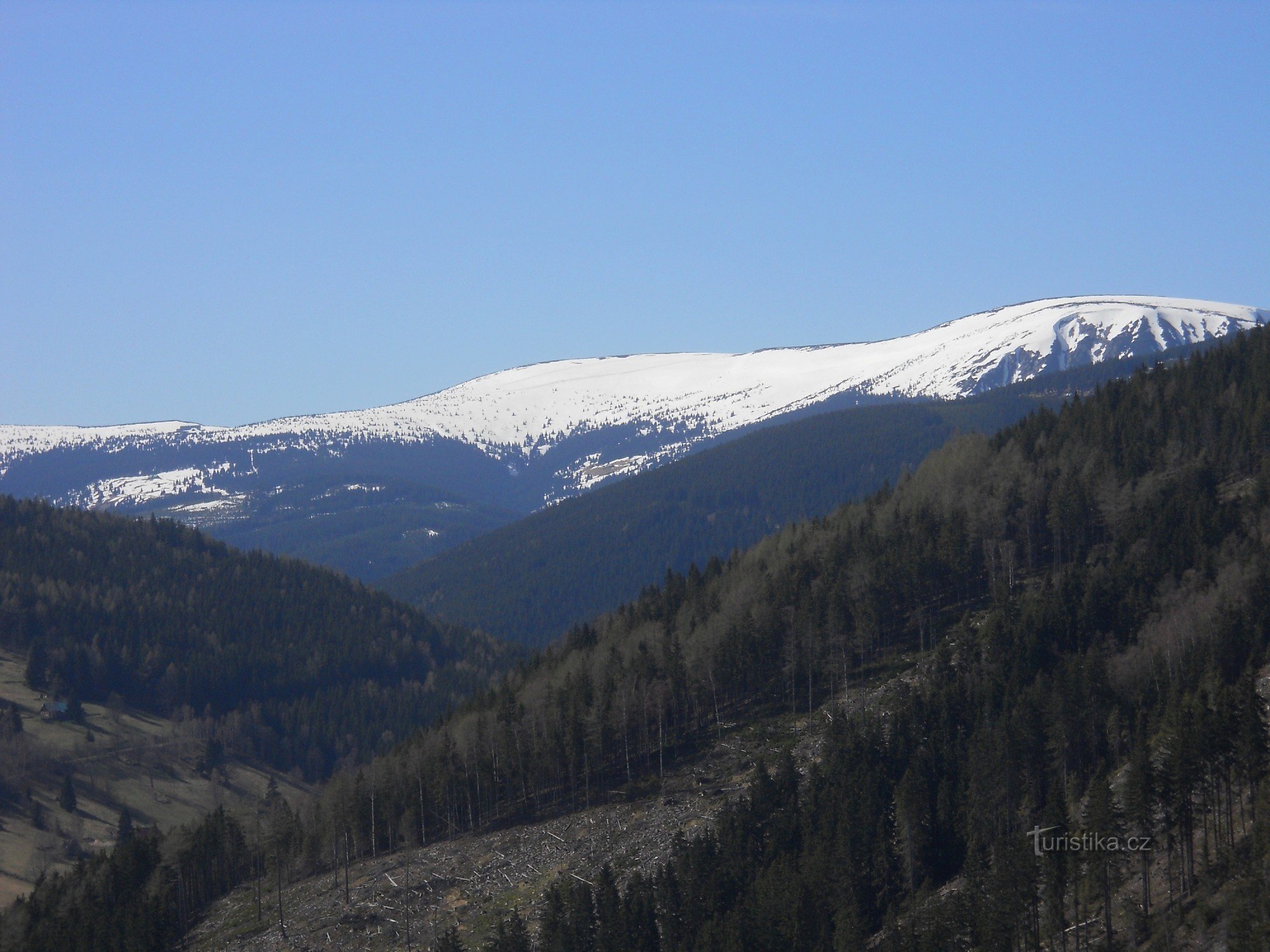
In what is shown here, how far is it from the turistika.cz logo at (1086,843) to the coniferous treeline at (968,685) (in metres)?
1.17

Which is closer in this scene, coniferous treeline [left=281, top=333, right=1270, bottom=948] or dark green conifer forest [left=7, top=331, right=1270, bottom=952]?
dark green conifer forest [left=7, top=331, right=1270, bottom=952]

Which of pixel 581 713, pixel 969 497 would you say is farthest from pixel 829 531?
pixel 581 713

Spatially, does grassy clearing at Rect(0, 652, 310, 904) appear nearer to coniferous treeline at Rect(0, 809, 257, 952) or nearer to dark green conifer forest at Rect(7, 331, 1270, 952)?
coniferous treeline at Rect(0, 809, 257, 952)

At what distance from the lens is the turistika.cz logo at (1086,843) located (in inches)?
3029

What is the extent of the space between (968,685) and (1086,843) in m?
32.0

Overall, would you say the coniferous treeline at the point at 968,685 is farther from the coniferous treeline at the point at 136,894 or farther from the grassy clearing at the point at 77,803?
the grassy clearing at the point at 77,803

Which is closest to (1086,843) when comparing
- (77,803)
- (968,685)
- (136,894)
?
(968,685)

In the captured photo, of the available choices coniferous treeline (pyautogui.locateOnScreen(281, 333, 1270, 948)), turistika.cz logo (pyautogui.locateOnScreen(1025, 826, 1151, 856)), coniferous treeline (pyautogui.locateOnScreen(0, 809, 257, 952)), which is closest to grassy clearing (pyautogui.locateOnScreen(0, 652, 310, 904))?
coniferous treeline (pyautogui.locateOnScreen(0, 809, 257, 952))

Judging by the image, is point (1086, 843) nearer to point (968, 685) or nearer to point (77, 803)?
point (968, 685)

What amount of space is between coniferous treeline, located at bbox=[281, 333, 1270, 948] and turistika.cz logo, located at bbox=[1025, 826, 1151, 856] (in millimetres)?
1166

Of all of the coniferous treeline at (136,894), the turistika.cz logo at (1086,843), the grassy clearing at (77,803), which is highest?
the turistika.cz logo at (1086,843)

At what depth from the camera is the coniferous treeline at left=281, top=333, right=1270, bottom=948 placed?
81.4m

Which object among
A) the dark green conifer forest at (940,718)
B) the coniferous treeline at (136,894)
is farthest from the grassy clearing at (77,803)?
the dark green conifer forest at (940,718)

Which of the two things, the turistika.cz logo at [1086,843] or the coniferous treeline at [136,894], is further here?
the coniferous treeline at [136,894]
